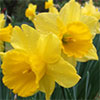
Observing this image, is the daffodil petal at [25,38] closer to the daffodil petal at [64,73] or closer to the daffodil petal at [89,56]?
the daffodil petal at [64,73]

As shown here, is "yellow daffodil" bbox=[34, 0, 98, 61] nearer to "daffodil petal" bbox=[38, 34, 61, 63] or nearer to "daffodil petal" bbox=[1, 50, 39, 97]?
"daffodil petal" bbox=[38, 34, 61, 63]

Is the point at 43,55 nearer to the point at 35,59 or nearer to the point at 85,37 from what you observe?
the point at 35,59

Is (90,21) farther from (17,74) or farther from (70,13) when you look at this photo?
(17,74)

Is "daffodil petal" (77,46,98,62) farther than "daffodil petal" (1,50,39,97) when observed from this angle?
Yes

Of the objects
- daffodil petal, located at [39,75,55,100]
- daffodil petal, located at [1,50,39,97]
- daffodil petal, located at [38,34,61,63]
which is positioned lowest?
daffodil petal, located at [39,75,55,100]

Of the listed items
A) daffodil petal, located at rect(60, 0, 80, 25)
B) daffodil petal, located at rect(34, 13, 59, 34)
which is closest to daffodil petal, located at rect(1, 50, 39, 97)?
daffodil petal, located at rect(34, 13, 59, 34)

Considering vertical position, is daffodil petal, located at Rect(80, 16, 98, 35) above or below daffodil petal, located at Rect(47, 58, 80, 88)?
above

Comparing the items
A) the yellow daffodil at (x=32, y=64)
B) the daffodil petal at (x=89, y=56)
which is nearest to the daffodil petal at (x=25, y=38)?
the yellow daffodil at (x=32, y=64)
